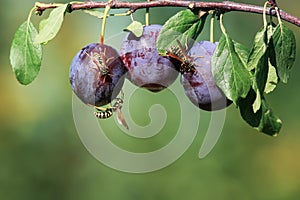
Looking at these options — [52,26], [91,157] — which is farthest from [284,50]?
[91,157]

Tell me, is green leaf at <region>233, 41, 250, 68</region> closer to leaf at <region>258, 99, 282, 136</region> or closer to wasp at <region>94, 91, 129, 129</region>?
leaf at <region>258, 99, 282, 136</region>

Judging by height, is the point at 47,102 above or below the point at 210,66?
below

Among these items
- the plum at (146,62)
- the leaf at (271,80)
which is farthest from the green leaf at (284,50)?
the plum at (146,62)

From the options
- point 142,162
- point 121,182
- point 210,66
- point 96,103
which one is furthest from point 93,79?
point 121,182

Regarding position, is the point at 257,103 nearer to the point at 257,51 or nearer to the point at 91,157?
the point at 257,51

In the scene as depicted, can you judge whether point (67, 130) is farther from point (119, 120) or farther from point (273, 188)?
point (119, 120)

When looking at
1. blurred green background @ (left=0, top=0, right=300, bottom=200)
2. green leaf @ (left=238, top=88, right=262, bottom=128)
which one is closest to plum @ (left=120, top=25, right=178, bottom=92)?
green leaf @ (left=238, top=88, right=262, bottom=128)
